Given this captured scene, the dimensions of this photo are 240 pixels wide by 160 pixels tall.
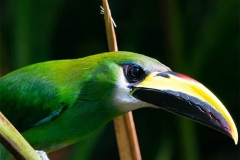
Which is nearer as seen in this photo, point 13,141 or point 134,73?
point 13,141

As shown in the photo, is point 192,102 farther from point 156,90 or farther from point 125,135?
point 125,135

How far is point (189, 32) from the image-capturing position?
7.14 ft

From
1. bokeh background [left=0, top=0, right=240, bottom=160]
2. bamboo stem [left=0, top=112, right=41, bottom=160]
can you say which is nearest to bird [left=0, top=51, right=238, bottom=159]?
bamboo stem [left=0, top=112, right=41, bottom=160]

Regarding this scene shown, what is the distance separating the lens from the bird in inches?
38.7

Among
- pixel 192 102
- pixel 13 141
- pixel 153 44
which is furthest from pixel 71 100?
pixel 153 44

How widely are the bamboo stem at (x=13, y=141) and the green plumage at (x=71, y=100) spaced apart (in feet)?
1.73

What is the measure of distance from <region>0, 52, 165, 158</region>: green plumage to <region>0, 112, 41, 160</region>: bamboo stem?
1.73 ft

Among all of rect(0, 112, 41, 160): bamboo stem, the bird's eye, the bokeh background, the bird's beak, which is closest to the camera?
rect(0, 112, 41, 160): bamboo stem

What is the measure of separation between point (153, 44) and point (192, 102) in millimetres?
1234

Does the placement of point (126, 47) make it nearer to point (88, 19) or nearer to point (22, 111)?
point (88, 19)

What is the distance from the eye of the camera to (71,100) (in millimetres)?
1131

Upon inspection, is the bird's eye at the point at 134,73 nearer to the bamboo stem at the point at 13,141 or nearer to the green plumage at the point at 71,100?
the green plumage at the point at 71,100

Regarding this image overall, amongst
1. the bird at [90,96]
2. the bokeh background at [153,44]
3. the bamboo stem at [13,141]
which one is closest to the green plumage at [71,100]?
the bird at [90,96]

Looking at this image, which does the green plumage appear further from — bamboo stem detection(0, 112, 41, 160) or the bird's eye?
bamboo stem detection(0, 112, 41, 160)
